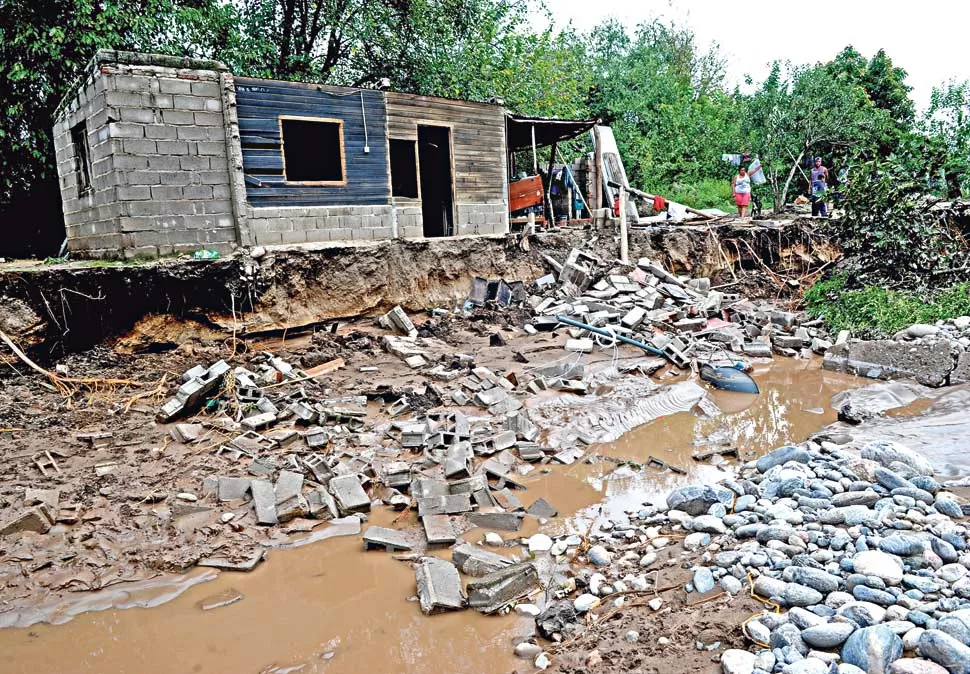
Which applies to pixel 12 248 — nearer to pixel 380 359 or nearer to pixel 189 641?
pixel 380 359

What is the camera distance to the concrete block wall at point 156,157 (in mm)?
9320

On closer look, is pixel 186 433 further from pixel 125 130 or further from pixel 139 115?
pixel 139 115

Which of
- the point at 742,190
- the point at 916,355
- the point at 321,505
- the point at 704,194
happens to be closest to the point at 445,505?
the point at 321,505

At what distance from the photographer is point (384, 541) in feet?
17.1

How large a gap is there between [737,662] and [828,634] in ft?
1.49

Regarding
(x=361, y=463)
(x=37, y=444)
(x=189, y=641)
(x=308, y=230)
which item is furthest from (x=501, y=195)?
(x=189, y=641)

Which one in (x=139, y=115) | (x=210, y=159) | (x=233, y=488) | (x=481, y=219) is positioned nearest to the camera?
(x=233, y=488)

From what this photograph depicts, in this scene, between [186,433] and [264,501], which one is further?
[186,433]

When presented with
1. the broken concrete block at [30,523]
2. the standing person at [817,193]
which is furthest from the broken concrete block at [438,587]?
the standing person at [817,193]

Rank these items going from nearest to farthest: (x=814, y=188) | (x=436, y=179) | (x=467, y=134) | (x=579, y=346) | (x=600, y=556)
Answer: (x=600, y=556) < (x=579, y=346) < (x=467, y=134) < (x=436, y=179) < (x=814, y=188)

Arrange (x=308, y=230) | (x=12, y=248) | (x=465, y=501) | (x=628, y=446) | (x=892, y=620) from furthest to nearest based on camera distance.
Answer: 1. (x=12, y=248)
2. (x=308, y=230)
3. (x=628, y=446)
4. (x=465, y=501)
5. (x=892, y=620)

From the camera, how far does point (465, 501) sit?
5.83 m

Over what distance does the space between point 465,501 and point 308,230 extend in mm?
7509

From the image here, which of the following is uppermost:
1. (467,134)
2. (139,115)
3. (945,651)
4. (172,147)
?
(467,134)
